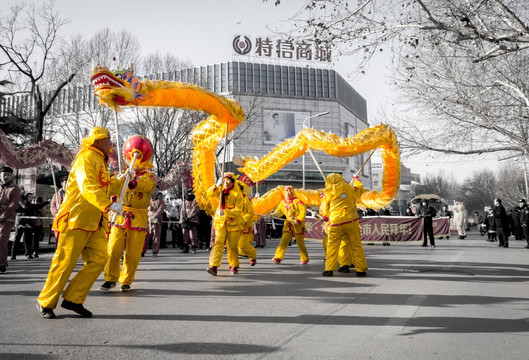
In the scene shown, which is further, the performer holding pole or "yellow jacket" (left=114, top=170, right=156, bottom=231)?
the performer holding pole

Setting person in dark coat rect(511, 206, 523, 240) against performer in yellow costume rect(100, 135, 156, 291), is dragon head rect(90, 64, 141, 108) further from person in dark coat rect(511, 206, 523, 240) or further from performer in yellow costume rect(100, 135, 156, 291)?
person in dark coat rect(511, 206, 523, 240)

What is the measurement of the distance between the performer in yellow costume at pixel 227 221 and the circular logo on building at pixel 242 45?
51.8 metres

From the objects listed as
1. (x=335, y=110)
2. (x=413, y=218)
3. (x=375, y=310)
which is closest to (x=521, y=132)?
(x=413, y=218)

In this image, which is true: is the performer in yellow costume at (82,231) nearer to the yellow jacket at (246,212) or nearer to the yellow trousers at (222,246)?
the yellow trousers at (222,246)

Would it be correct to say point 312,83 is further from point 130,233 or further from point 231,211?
point 130,233

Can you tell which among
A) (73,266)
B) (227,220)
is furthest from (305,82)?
(73,266)

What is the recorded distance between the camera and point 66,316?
179 inches

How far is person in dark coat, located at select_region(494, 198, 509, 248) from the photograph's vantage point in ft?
53.0

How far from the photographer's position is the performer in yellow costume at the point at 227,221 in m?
7.72

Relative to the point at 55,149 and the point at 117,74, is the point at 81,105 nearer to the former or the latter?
the point at 55,149

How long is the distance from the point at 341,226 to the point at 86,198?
475 cm

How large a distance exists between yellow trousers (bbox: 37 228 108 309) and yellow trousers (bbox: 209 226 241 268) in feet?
9.95

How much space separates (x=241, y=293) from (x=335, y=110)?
216 feet

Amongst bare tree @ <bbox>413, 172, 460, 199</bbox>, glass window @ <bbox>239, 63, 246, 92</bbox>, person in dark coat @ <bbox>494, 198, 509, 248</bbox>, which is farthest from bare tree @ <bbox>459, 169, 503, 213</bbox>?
person in dark coat @ <bbox>494, 198, 509, 248</bbox>
